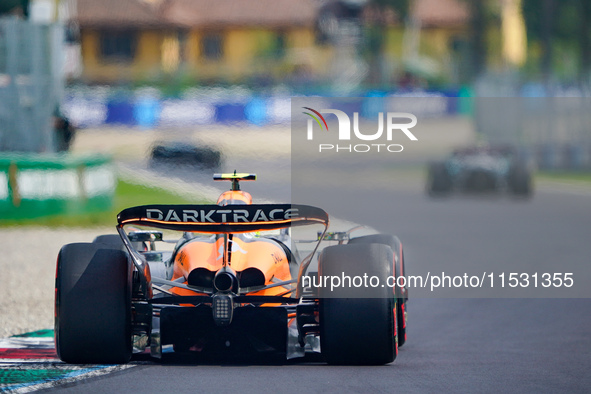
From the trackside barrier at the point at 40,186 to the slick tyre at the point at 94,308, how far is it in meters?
9.51

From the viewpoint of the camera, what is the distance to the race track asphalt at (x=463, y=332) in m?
5.93

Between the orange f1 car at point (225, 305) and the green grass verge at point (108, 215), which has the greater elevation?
the orange f1 car at point (225, 305)

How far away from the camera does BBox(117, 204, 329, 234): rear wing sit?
20.7 feet

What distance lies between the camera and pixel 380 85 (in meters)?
45.4

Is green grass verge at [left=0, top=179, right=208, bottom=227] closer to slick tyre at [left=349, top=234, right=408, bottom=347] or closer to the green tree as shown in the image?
slick tyre at [left=349, top=234, right=408, bottom=347]

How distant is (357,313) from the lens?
6.23 m

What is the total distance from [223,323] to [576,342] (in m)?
2.86

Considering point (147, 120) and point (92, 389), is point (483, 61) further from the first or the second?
point (92, 389)

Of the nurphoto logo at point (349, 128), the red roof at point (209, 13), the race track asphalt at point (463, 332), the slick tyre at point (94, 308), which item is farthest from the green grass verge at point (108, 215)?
the red roof at point (209, 13)

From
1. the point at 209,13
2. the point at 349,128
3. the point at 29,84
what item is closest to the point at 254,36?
the point at 209,13

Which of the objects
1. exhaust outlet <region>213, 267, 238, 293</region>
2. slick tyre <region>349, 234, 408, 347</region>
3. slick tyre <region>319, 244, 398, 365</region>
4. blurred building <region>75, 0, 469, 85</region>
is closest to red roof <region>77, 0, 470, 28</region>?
blurred building <region>75, 0, 469, 85</region>

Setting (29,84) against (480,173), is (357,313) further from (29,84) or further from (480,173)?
(480,173)

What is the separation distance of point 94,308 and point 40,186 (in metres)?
9.71

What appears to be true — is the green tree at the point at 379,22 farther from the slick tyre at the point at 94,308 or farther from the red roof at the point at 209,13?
the slick tyre at the point at 94,308
